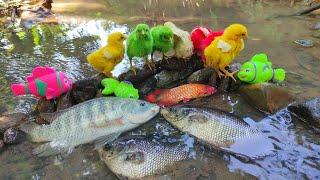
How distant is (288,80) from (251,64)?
3.78 feet

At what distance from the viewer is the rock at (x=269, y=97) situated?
4492 millimetres

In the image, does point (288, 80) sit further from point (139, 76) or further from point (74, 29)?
point (74, 29)

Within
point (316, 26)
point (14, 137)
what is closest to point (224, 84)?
point (14, 137)

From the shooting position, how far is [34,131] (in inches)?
162

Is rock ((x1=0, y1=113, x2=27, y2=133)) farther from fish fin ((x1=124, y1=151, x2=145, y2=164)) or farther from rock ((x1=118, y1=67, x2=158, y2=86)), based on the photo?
fish fin ((x1=124, y1=151, x2=145, y2=164))

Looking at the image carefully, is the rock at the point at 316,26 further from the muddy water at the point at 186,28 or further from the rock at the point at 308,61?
the rock at the point at 308,61

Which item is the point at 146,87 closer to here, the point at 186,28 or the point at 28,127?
the point at 28,127

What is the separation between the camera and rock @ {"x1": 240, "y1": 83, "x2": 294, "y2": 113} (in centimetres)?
449

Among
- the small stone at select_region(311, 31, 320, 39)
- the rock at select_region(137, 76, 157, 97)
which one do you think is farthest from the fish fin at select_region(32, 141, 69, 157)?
the small stone at select_region(311, 31, 320, 39)

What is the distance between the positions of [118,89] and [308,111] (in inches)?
80.0

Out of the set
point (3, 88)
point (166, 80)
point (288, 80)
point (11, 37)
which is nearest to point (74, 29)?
point (11, 37)

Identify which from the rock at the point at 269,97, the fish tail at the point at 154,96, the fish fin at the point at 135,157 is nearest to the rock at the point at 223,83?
the rock at the point at 269,97

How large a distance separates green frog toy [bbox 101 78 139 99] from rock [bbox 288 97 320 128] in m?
1.73

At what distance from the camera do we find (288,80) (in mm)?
5520
